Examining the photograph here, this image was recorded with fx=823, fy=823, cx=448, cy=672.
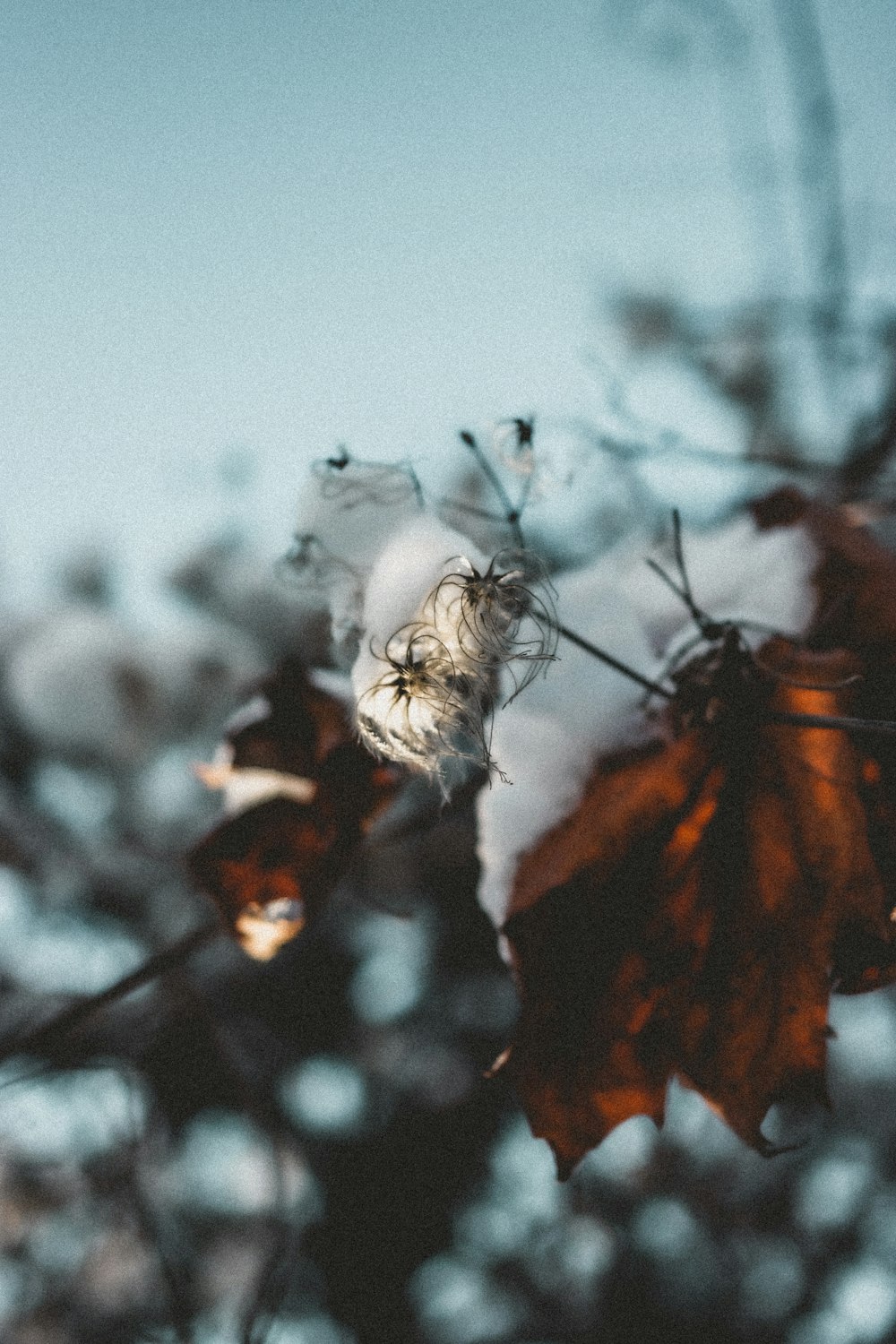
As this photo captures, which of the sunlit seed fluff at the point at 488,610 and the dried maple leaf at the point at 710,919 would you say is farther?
the dried maple leaf at the point at 710,919

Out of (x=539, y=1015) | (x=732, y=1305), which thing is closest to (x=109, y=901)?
(x=539, y=1015)

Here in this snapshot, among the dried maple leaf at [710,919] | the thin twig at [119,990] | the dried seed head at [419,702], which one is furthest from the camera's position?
the thin twig at [119,990]

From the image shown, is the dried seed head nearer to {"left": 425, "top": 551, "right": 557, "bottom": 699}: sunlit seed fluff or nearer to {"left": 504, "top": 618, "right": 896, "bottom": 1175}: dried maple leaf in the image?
{"left": 425, "top": 551, "right": 557, "bottom": 699}: sunlit seed fluff

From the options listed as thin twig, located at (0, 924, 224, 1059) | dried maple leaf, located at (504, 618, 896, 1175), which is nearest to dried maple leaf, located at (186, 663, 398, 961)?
thin twig, located at (0, 924, 224, 1059)

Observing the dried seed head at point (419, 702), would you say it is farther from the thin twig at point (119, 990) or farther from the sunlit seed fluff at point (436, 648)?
the thin twig at point (119, 990)

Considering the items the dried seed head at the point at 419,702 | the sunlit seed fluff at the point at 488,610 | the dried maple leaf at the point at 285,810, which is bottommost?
the dried maple leaf at the point at 285,810

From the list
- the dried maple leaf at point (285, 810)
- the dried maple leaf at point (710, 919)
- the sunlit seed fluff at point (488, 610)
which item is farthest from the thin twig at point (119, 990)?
the sunlit seed fluff at point (488, 610)

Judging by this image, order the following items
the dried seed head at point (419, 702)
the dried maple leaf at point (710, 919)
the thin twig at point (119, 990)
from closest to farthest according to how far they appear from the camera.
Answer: the dried seed head at point (419, 702), the dried maple leaf at point (710, 919), the thin twig at point (119, 990)
